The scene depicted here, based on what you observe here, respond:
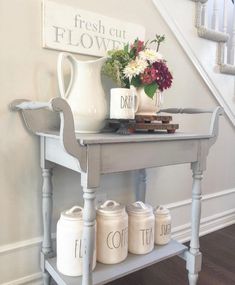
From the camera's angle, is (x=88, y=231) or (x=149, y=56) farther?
(x=149, y=56)

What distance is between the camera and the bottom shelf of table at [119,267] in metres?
0.97

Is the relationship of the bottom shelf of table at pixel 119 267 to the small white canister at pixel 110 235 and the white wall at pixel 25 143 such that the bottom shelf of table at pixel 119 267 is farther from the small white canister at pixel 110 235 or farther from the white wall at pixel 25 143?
the white wall at pixel 25 143

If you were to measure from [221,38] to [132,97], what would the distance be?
97 cm

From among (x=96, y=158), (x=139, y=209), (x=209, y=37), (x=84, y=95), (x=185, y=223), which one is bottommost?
(x=185, y=223)

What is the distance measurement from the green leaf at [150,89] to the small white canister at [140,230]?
483 millimetres

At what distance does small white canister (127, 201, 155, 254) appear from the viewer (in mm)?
1137

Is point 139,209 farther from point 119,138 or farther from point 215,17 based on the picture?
point 215,17

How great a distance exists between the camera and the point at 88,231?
0.86 m

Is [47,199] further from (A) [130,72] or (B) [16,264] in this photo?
(A) [130,72]

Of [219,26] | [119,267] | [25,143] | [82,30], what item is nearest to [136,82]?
[82,30]

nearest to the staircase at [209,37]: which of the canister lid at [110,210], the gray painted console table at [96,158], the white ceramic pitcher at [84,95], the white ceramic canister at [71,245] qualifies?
the gray painted console table at [96,158]

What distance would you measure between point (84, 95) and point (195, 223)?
0.71 metres

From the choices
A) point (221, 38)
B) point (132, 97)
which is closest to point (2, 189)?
point (132, 97)

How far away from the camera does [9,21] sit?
100cm
